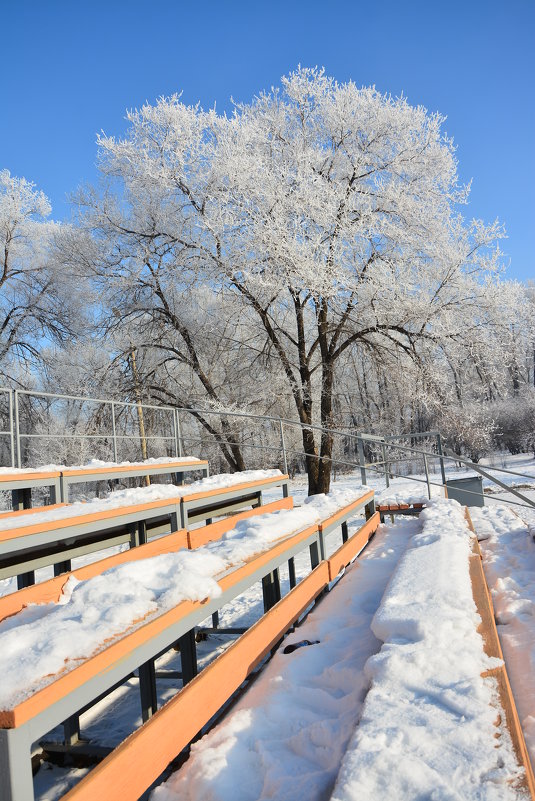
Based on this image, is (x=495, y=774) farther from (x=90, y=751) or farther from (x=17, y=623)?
(x=90, y=751)

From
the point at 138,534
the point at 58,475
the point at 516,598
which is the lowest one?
the point at 516,598

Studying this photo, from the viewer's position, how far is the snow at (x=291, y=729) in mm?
1219

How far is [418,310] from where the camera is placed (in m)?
12.0

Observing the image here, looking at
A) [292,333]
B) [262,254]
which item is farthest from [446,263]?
[292,333]

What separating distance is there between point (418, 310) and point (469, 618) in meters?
10.9

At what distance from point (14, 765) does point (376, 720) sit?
2.39 feet

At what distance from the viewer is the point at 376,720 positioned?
1245 mm

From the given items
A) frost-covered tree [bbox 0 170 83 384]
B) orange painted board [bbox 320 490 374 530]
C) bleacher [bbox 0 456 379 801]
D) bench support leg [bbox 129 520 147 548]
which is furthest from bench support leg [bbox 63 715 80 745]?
frost-covered tree [bbox 0 170 83 384]

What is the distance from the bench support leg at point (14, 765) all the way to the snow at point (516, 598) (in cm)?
120

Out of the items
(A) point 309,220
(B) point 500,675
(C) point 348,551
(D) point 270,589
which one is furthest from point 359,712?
(A) point 309,220

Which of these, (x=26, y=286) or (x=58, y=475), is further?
(x=26, y=286)

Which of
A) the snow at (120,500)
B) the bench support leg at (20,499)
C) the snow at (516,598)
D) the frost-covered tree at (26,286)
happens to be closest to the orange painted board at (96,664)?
the snow at (516,598)

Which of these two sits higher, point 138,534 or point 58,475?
point 58,475

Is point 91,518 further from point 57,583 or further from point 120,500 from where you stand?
point 57,583
